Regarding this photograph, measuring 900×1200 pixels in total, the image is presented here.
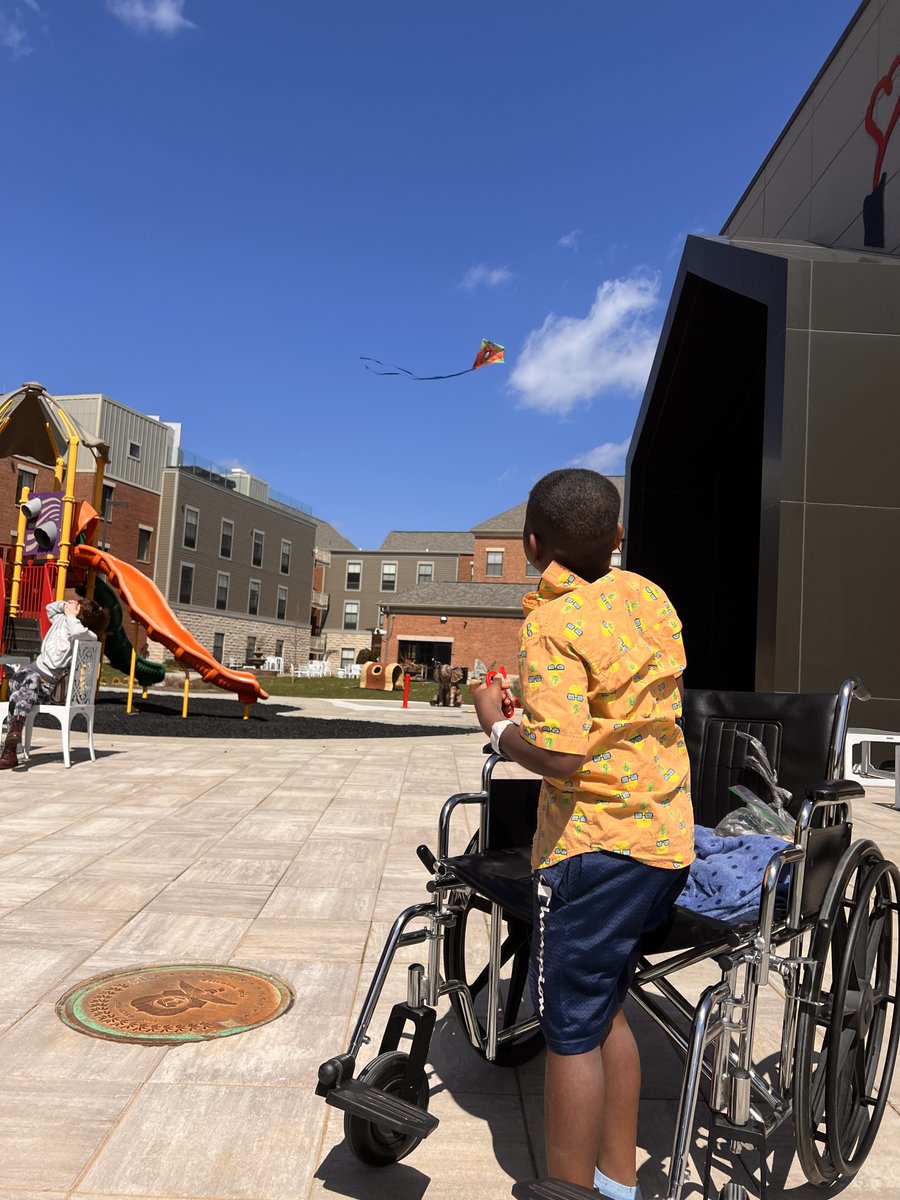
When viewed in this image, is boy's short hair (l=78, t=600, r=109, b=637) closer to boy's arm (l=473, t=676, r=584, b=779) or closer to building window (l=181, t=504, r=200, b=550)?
boy's arm (l=473, t=676, r=584, b=779)

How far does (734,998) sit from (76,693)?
831cm

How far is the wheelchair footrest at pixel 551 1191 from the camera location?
6.24 ft

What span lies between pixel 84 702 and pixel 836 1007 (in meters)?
8.48

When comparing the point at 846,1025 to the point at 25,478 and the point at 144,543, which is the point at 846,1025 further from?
the point at 144,543

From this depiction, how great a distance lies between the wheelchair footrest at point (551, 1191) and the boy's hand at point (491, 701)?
36.1 inches

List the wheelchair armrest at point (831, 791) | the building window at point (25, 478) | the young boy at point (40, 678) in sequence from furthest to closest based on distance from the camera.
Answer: the building window at point (25, 478)
the young boy at point (40, 678)
the wheelchair armrest at point (831, 791)

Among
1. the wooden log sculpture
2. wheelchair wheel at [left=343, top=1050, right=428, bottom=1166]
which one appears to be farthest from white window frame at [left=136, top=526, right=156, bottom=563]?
wheelchair wheel at [left=343, top=1050, right=428, bottom=1166]

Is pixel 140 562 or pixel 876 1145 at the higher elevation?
pixel 140 562

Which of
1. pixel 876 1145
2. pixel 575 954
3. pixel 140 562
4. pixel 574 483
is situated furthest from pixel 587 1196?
pixel 140 562

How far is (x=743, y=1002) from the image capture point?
2.07m

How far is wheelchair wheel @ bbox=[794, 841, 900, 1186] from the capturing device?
7.46ft

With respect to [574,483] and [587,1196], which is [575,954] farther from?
[574,483]

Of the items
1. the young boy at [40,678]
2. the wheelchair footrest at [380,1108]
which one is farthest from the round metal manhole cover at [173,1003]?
the young boy at [40,678]

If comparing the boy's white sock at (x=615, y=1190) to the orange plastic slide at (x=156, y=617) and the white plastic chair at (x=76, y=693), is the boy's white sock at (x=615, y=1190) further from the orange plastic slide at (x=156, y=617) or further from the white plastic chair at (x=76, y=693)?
the orange plastic slide at (x=156, y=617)
